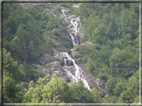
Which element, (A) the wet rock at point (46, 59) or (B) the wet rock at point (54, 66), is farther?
(A) the wet rock at point (46, 59)

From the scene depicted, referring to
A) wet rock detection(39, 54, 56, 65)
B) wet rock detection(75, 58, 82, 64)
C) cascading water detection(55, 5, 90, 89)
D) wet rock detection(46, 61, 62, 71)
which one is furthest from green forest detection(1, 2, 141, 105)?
wet rock detection(46, 61, 62, 71)

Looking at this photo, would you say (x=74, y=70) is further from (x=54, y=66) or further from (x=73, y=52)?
(x=73, y=52)

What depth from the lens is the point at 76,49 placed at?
42.3 m

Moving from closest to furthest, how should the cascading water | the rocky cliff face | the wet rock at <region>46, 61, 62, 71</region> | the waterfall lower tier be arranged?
the rocky cliff face < the waterfall lower tier < the cascading water < the wet rock at <region>46, 61, 62, 71</region>

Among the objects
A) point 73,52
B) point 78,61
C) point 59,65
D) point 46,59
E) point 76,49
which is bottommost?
point 59,65

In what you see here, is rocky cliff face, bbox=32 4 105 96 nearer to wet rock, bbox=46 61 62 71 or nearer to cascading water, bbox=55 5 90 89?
wet rock, bbox=46 61 62 71

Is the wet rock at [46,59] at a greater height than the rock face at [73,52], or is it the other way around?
the rock face at [73,52]

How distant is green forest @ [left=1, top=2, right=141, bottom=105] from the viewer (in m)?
22.5

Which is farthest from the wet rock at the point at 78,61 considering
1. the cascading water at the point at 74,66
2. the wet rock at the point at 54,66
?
the wet rock at the point at 54,66

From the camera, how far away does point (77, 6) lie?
5988cm

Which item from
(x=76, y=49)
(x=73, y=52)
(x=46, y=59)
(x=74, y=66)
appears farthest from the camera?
(x=76, y=49)

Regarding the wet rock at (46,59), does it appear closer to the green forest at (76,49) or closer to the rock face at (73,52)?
the green forest at (76,49)

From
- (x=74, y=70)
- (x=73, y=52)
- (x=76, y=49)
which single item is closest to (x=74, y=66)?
(x=74, y=70)

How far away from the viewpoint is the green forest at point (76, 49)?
2248 cm
